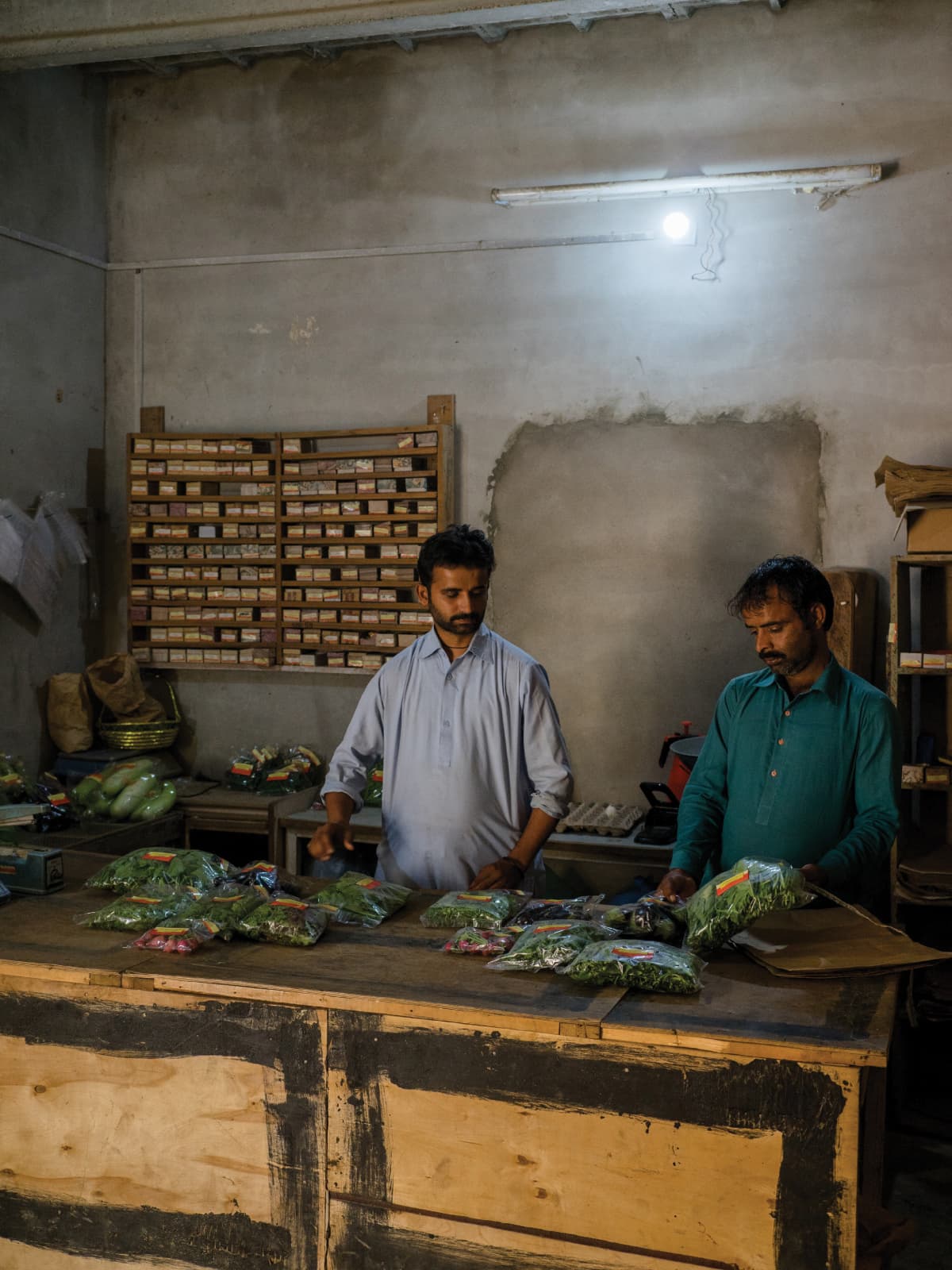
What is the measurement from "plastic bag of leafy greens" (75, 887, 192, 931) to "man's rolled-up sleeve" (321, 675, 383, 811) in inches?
32.8

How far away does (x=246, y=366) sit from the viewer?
18.3ft

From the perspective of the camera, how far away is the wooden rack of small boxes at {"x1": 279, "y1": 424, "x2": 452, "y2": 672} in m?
5.18

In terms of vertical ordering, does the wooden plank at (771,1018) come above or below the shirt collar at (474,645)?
Result: below

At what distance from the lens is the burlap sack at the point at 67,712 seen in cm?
534

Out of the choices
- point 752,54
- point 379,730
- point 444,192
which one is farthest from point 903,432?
point 379,730

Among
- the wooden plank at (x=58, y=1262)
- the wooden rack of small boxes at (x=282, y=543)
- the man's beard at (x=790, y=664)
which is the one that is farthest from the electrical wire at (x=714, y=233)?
the wooden plank at (x=58, y=1262)

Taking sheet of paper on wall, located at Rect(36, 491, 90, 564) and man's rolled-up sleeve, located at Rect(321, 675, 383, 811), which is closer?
man's rolled-up sleeve, located at Rect(321, 675, 383, 811)

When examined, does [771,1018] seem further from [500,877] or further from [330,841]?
[330,841]

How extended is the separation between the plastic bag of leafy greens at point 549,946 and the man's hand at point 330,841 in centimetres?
86

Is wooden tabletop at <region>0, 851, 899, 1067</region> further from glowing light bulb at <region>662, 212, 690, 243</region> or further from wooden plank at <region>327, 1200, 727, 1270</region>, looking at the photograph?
glowing light bulb at <region>662, 212, 690, 243</region>

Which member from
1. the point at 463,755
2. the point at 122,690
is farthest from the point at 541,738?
the point at 122,690

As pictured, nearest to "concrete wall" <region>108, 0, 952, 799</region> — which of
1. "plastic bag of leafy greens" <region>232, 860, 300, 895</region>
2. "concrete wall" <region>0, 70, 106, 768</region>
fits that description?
"concrete wall" <region>0, 70, 106, 768</region>

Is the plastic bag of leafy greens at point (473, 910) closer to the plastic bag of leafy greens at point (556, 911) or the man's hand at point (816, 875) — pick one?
the plastic bag of leafy greens at point (556, 911)

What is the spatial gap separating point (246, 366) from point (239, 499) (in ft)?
2.15
